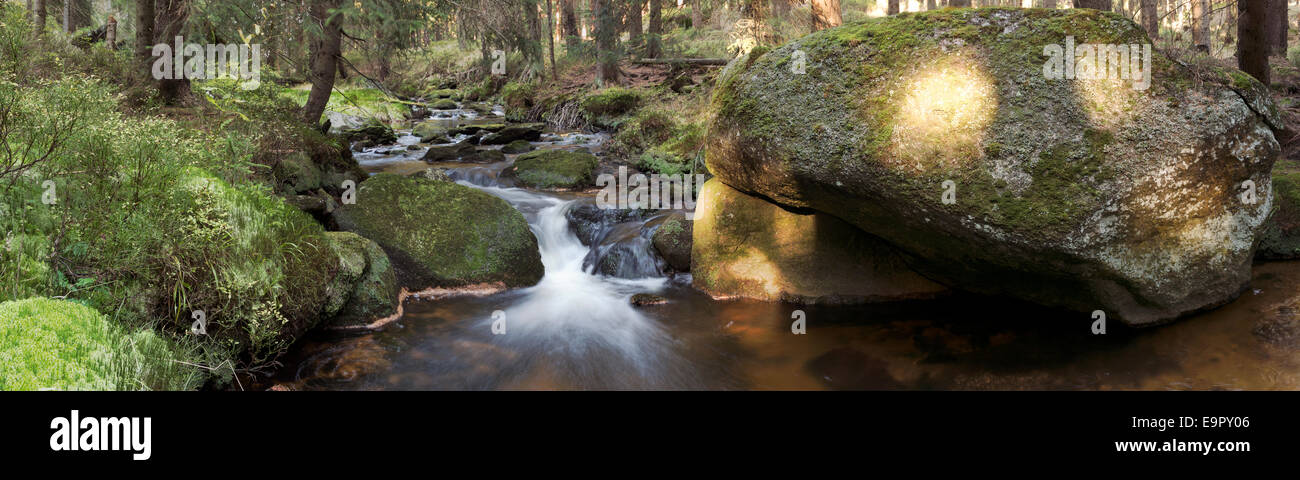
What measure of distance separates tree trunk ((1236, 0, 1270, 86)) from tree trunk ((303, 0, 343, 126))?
12.0 metres

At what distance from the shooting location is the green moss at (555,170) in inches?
469

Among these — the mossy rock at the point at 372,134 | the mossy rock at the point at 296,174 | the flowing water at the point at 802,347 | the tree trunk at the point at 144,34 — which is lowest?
the flowing water at the point at 802,347

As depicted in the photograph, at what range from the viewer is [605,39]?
66.8 feet

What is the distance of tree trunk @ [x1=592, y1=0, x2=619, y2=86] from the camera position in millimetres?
20016

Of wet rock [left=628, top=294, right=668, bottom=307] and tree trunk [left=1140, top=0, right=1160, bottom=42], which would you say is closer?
wet rock [left=628, top=294, right=668, bottom=307]

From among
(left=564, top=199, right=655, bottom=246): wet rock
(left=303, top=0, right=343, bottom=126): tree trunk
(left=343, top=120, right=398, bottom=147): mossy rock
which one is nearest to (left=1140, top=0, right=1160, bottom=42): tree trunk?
(left=564, top=199, right=655, bottom=246): wet rock

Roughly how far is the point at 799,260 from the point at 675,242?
1.77 m

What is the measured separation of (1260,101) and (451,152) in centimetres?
1344

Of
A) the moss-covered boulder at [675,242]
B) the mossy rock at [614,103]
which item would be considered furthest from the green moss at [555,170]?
the mossy rock at [614,103]

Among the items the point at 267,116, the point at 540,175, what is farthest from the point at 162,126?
the point at 540,175

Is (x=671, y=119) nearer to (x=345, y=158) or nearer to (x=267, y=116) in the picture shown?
(x=345, y=158)

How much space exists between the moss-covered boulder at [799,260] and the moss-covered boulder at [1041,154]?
121cm

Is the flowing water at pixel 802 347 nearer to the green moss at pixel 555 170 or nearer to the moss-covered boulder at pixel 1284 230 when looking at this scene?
the moss-covered boulder at pixel 1284 230

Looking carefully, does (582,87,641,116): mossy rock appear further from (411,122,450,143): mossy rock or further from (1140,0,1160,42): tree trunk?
(1140,0,1160,42): tree trunk
